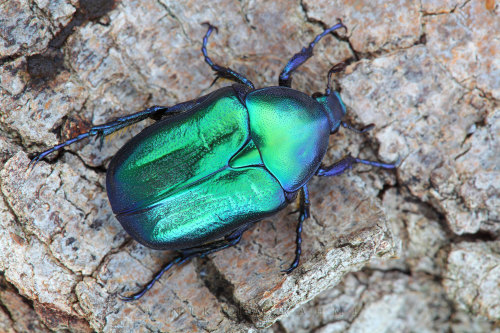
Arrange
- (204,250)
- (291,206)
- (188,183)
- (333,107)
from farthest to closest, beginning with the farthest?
1. (291,206)
2. (333,107)
3. (204,250)
4. (188,183)

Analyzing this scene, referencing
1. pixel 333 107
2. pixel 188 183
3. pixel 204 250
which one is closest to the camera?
pixel 188 183

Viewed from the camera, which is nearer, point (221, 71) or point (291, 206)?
point (221, 71)

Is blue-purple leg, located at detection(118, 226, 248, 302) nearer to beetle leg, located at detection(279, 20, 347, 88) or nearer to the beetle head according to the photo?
the beetle head

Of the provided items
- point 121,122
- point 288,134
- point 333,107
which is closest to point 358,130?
point 333,107

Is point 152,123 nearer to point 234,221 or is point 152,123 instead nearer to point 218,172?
point 218,172

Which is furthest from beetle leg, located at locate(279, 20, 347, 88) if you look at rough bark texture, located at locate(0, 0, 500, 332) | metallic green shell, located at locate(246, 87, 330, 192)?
metallic green shell, located at locate(246, 87, 330, 192)

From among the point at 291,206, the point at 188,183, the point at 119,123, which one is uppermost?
the point at 119,123

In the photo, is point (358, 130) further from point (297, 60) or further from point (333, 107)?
point (297, 60)

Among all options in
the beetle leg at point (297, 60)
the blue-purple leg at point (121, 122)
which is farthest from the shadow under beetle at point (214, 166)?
the beetle leg at point (297, 60)
